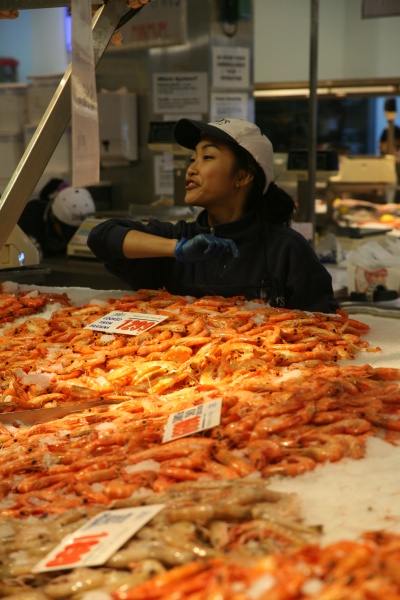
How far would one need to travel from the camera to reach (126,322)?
9.86 ft

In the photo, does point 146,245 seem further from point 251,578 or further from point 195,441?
point 251,578

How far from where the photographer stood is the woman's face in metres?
3.61

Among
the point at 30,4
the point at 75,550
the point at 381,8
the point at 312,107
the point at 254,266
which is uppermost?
the point at 381,8

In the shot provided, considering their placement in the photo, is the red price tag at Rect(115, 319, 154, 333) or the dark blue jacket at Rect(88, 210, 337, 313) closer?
the red price tag at Rect(115, 319, 154, 333)

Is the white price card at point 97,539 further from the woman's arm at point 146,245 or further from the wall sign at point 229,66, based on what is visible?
the wall sign at point 229,66

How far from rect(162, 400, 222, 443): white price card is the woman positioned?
1414 millimetres

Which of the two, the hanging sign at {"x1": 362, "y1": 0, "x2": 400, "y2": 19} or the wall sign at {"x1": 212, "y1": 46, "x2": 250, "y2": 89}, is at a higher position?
the hanging sign at {"x1": 362, "y1": 0, "x2": 400, "y2": 19}

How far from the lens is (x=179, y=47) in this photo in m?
6.48

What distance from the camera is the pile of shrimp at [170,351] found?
251 cm

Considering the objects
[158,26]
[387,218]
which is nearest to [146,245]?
[158,26]

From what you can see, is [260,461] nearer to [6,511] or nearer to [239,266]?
[6,511]

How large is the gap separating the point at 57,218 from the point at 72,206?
0.16m

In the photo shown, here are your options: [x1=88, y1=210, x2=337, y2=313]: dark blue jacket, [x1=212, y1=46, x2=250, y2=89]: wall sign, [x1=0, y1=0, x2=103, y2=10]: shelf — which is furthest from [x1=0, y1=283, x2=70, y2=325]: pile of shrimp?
[x1=212, y1=46, x2=250, y2=89]: wall sign

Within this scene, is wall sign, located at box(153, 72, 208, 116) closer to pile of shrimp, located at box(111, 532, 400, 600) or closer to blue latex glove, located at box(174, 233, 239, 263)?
blue latex glove, located at box(174, 233, 239, 263)
